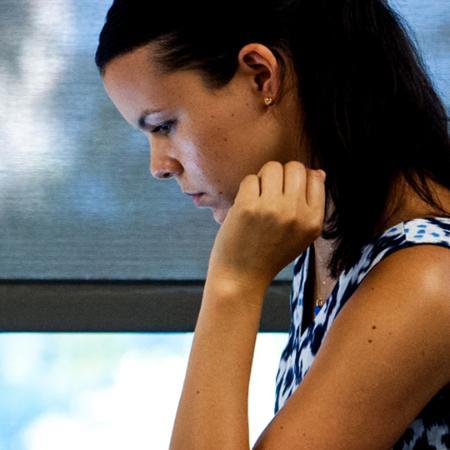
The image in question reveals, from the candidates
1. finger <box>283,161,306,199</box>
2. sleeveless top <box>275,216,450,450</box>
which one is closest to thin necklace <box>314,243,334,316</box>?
sleeveless top <box>275,216,450,450</box>

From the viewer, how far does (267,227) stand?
111 centimetres

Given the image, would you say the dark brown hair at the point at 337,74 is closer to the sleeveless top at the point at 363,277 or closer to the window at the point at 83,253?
the sleeveless top at the point at 363,277

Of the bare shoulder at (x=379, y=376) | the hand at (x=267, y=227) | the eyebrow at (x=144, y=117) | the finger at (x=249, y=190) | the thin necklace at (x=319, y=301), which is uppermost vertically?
the eyebrow at (x=144, y=117)

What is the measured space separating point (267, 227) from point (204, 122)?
16cm

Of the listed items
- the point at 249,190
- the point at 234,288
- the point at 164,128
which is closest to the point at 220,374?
the point at 234,288

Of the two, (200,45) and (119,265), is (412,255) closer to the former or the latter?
(200,45)

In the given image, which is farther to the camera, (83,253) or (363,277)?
(83,253)

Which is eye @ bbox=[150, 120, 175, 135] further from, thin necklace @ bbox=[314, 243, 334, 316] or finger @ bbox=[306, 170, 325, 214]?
thin necklace @ bbox=[314, 243, 334, 316]

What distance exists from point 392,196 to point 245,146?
0.18m

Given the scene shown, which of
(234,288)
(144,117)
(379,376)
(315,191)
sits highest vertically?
(144,117)

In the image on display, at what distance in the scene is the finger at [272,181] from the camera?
111cm

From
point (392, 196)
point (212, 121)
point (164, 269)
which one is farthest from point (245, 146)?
point (164, 269)

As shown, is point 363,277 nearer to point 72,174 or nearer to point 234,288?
point 234,288

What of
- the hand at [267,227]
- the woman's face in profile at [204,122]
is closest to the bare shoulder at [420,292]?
the hand at [267,227]
